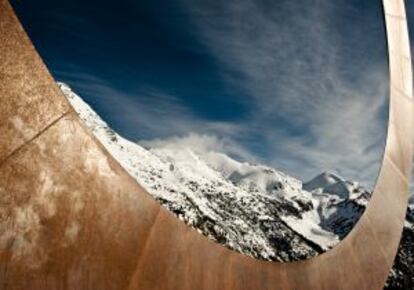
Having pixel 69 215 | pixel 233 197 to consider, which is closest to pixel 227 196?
pixel 233 197

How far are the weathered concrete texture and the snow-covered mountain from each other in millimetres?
127

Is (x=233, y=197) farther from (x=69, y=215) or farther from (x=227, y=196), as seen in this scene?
(x=69, y=215)

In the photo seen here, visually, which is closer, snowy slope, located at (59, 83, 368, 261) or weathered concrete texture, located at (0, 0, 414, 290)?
weathered concrete texture, located at (0, 0, 414, 290)

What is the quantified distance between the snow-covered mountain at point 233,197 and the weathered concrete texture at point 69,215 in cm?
13

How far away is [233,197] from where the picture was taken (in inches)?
193

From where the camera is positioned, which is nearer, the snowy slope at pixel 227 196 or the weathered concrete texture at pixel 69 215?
the weathered concrete texture at pixel 69 215

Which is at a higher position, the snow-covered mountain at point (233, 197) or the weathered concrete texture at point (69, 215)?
the snow-covered mountain at point (233, 197)

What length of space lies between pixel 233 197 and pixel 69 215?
294 cm

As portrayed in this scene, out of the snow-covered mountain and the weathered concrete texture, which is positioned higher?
the snow-covered mountain

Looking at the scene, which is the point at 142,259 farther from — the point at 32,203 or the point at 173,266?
the point at 32,203

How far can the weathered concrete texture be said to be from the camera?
76.5 inches

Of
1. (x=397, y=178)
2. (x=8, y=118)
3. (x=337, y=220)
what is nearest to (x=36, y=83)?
(x=8, y=118)

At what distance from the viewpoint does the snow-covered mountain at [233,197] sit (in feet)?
8.50

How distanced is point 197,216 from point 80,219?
1121 mm
